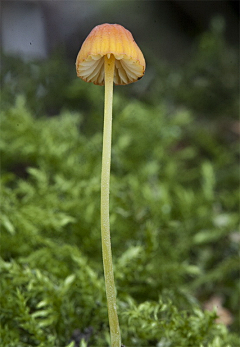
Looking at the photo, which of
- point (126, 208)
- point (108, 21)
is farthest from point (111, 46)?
point (108, 21)

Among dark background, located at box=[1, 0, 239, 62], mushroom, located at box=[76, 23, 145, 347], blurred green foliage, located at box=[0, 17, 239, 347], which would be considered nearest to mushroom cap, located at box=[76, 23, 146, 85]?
mushroom, located at box=[76, 23, 145, 347]

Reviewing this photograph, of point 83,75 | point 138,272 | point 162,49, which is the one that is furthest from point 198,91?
point 83,75

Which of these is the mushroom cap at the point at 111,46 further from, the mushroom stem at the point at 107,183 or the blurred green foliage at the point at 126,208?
the blurred green foliage at the point at 126,208

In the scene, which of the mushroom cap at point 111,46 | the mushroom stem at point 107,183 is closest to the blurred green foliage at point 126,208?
the mushroom stem at point 107,183

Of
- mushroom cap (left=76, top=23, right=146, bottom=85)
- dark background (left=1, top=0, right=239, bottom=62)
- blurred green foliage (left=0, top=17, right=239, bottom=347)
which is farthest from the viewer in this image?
dark background (left=1, top=0, right=239, bottom=62)

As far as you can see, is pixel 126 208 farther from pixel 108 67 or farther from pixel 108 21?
pixel 108 21

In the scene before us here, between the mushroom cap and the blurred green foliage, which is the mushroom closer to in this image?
the mushroom cap

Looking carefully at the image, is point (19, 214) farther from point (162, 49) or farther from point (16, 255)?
point (162, 49)
